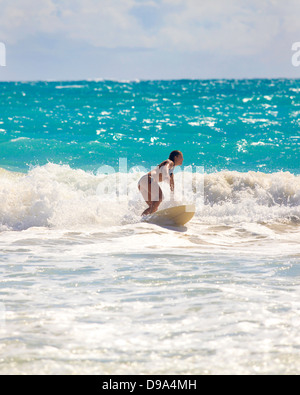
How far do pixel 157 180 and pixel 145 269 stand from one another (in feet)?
11.1

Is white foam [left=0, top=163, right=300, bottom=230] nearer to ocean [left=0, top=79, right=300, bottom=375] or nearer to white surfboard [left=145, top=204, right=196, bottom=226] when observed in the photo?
ocean [left=0, top=79, right=300, bottom=375]

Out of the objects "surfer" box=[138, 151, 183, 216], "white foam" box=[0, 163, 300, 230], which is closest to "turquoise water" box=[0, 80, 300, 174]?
"white foam" box=[0, 163, 300, 230]

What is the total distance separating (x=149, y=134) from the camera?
18.7 m

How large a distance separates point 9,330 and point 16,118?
19415 millimetres

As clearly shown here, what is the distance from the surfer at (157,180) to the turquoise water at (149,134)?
6068mm

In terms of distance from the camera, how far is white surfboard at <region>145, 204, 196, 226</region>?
27.5ft

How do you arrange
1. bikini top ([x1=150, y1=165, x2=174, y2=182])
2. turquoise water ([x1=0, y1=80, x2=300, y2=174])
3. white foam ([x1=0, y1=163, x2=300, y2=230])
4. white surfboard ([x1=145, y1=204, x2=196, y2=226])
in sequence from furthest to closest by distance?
→ turquoise water ([x1=0, y1=80, x2=300, y2=174]) → white foam ([x1=0, y1=163, x2=300, y2=230]) → bikini top ([x1=150, y1=165, x2=174, y2=182]) → white surfboard ([x1=145, y1=204, x2=196, y2=226])

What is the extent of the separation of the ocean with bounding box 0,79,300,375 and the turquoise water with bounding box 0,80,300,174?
126 mm

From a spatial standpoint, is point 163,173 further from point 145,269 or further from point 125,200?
point 145,269

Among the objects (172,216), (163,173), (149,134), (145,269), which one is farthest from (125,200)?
(149,134)

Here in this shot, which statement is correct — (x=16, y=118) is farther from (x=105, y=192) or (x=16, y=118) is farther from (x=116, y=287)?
(x=116, y=287)

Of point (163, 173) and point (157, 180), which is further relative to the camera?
point (157, 180)

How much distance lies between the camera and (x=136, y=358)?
136 inches
